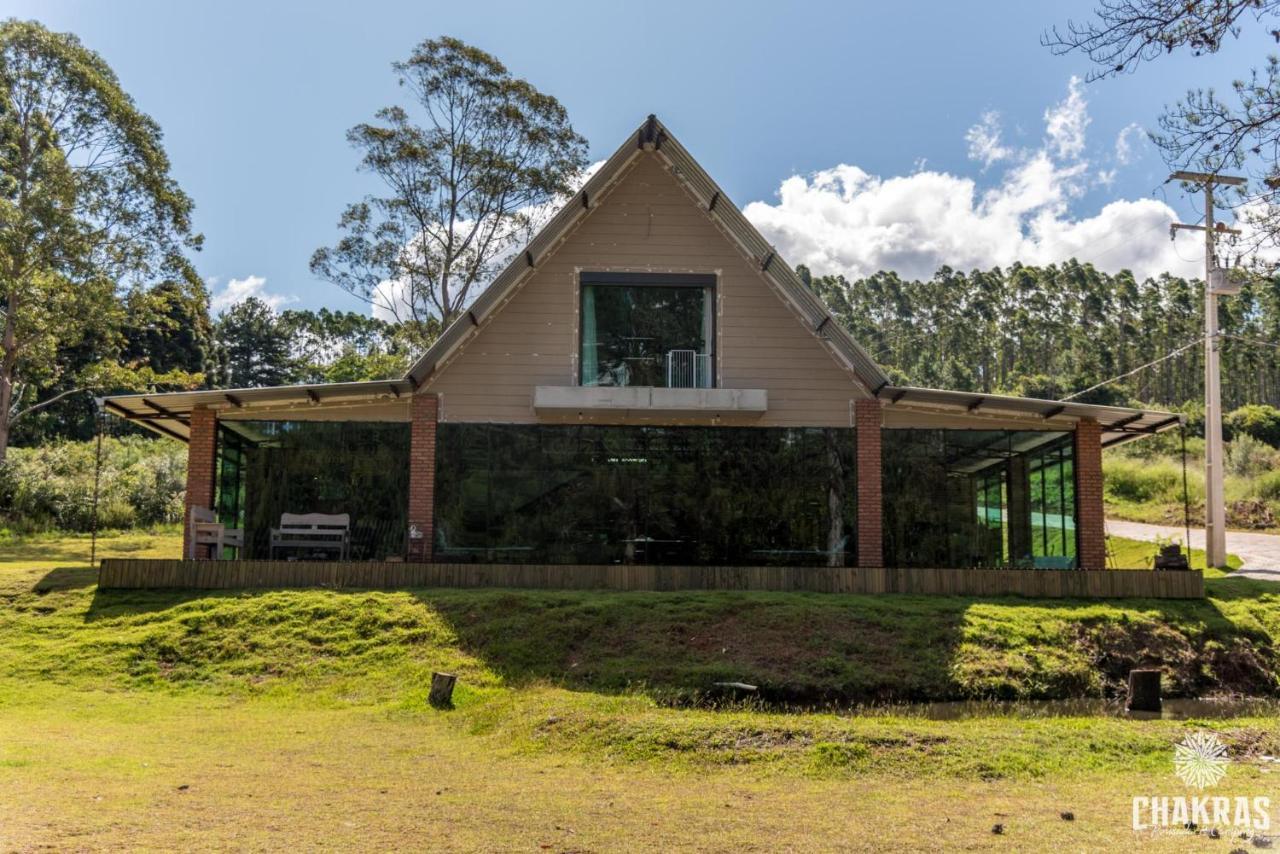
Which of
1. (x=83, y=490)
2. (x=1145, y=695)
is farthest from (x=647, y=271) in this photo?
(x=83, y=490)

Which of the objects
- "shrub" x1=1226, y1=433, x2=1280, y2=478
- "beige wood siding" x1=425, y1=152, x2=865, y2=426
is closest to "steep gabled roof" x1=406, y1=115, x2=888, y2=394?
"beige wood siding" x1=425, y1=152, x2=865, y2=426

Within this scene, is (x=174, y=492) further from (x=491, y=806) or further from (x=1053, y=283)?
(x=1053, y=283)

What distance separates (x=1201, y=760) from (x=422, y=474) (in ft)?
37.7

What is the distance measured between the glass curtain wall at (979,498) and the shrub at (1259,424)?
97.6 ft

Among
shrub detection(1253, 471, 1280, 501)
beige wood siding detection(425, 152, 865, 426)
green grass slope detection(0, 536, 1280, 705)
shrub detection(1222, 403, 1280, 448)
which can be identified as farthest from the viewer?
shrub detection(1222, 403, 1280, 448)

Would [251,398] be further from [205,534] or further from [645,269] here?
[645,269]

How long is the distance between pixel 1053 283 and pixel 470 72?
2357 inches

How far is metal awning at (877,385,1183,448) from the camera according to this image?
52.8 feet

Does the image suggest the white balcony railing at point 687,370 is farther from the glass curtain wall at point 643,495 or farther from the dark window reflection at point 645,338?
the glass curtain wall at point 643,495

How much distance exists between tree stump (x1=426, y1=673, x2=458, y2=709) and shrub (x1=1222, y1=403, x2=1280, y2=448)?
4046 cm

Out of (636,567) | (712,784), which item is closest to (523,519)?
(636,567)

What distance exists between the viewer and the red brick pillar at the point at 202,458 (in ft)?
53.0

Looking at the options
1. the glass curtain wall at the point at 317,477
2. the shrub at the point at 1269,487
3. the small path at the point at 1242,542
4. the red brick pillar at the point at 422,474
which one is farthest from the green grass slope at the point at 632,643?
the shrub at the point at 1269,487

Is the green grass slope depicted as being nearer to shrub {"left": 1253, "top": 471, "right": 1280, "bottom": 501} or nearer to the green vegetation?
the green vegetation
